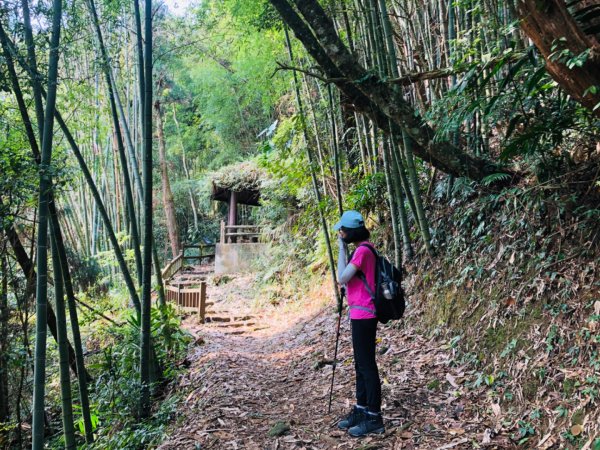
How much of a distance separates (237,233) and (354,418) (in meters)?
11.4

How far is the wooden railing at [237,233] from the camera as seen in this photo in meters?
13.7

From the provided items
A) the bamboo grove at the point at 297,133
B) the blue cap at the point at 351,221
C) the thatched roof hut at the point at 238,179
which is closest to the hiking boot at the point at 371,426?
the blue cap at the point at 351,221

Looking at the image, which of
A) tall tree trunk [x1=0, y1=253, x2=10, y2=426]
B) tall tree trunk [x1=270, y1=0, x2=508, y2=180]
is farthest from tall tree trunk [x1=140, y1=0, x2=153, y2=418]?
tall tree trunk [x1=0, y1=253, x2=10, y2=426]

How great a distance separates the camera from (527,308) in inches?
112

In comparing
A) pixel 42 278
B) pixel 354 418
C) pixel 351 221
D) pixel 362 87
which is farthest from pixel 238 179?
pixel 354 418

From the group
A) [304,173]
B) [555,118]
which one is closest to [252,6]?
[304,173]

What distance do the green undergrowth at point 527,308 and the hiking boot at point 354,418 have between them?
69cm

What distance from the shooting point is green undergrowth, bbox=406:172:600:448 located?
7.45 ft

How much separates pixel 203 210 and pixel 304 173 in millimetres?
14307

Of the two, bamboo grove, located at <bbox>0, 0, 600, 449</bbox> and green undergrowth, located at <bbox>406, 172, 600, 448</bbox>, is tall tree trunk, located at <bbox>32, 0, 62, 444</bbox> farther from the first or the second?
green undergrowth, located at <bbox>406, 172, 600, 448</bbox>

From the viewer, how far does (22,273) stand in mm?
5074

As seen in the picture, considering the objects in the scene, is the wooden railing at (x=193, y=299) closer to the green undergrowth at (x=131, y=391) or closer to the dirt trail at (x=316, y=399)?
the green undergrowth at (x=131, y=391)

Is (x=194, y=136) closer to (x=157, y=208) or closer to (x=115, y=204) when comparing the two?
(x=157, y=208)

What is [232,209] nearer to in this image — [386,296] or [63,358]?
[63,358]
